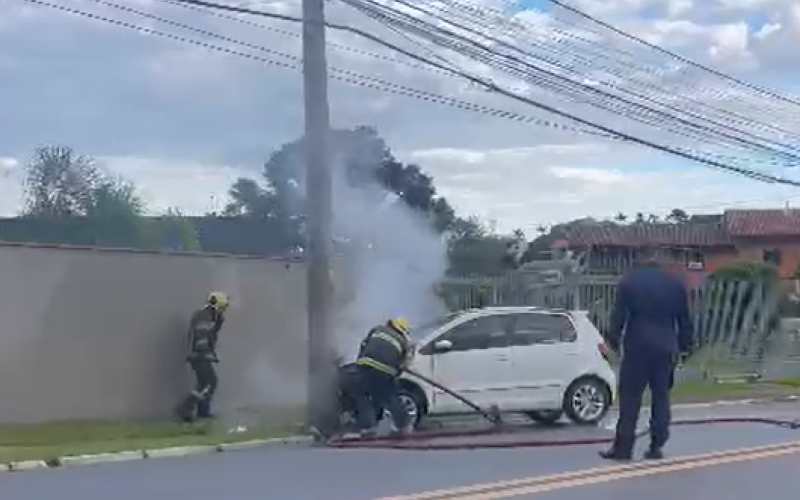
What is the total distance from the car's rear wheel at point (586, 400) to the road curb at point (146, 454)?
3974 mm

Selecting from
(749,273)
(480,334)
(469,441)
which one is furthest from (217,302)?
(749,273)

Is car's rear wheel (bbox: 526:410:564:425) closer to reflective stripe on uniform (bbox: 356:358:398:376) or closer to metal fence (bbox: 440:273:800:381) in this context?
reflective stripe on uniform (bbox: 356:358:398:376)

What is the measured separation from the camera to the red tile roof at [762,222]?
234ft

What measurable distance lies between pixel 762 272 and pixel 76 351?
80.1 ft

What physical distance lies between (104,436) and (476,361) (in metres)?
4.87

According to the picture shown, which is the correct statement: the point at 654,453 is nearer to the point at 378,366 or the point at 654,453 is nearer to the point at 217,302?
the point at 378,366

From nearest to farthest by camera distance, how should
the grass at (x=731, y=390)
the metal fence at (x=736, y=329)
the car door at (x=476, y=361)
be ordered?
the car door at (x=476, y=361)
the grass at (x=731, y=390)
the metal fence at (x=736, y=329)

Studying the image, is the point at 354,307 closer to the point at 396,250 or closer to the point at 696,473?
the point at 396,250

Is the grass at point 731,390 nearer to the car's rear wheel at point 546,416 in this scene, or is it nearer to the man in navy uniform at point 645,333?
the car's rear wheel at point 546,416

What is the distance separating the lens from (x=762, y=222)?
238 feet

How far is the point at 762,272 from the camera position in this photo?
137ft

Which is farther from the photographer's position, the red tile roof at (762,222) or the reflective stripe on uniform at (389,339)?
the red tile roof at (762,222)

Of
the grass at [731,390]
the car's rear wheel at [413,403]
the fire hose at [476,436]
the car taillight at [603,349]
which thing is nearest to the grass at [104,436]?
the car's rear wheel at [413,403]

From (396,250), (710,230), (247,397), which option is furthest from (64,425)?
(710,230)
